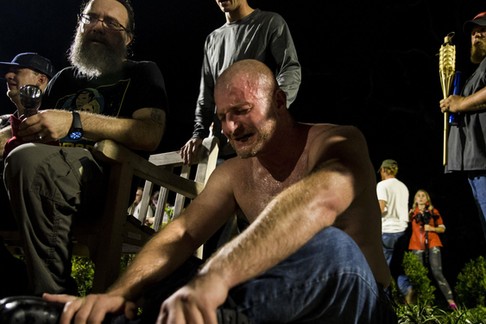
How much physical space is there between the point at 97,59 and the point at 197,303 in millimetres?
1786

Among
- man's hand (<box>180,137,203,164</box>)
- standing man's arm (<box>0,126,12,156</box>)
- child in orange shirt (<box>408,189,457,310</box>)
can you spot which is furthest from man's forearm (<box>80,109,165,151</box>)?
child in orange shirt (<box>408,189,457,310</box>)

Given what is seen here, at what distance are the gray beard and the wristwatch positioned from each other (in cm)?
45

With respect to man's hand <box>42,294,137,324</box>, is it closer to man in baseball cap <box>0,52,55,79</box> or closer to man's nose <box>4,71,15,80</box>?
man in baseball cap <box>0,52,55,79</box>

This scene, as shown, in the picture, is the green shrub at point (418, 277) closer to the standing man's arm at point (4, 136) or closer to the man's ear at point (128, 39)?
the man's ear at point (128, 39)

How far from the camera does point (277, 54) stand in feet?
9.90

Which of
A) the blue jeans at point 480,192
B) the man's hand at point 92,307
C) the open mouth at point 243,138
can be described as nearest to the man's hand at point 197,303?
the man's hand at point 92,307

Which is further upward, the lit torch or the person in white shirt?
the lit torch

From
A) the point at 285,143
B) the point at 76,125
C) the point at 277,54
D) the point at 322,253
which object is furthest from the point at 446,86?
the point at 322,253

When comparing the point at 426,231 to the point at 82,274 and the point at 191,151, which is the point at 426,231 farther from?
the point at 191,151

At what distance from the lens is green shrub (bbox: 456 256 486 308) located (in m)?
7.57

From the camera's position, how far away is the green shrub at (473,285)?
757 cm

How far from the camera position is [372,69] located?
18.5m

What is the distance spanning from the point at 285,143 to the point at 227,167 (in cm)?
25

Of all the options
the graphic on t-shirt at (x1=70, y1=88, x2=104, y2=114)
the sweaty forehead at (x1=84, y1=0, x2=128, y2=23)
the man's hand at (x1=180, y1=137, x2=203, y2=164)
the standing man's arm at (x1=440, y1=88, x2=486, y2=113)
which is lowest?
the man's hand at (x1=180, y1=137, x2=203, y2=164)
